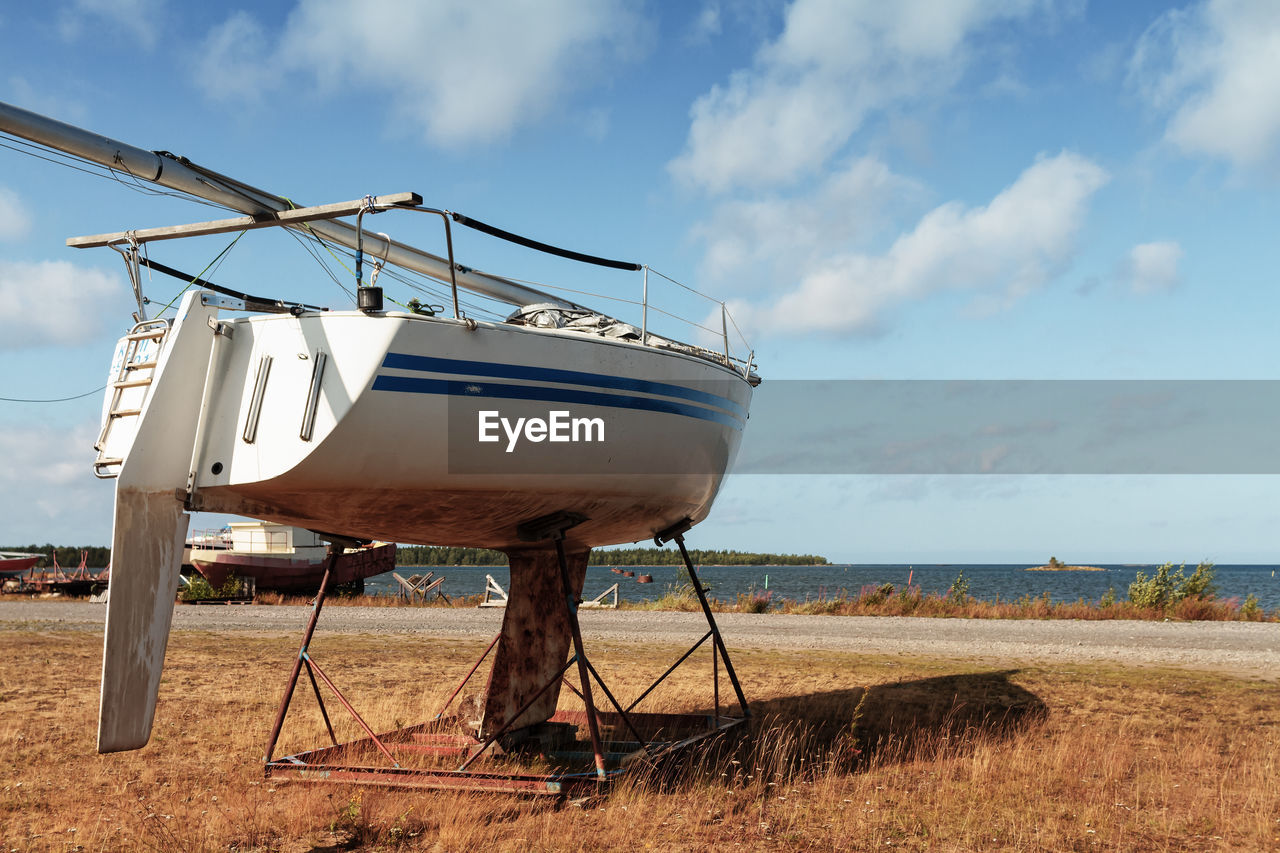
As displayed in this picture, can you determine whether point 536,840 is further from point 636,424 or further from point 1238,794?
point 1238,794

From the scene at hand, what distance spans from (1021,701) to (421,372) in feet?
28.5

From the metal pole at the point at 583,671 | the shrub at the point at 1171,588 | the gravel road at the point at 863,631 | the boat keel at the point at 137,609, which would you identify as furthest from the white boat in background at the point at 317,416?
the shrub at the point at 1171,588

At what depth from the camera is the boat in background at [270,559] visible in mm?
40688

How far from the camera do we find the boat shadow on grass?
8891 millimetres

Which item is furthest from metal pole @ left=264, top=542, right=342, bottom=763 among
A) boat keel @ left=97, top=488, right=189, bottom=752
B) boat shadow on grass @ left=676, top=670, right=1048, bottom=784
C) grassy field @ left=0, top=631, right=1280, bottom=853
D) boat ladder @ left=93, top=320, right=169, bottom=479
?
boat shadow on grass @ left=676, top=670, right=1048, bottom=784

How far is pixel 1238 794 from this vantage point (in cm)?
786

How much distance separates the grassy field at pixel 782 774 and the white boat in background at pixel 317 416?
1.25 meters

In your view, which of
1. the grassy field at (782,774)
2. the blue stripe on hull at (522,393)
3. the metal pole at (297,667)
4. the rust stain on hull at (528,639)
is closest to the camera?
the grassy field at (782,774)

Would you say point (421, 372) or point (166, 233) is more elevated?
point (166, 233)

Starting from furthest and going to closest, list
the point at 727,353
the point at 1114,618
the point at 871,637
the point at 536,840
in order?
1. the point at 1114,618
2. the point at 871,637
3. the point at 727,353
4. the point at 536,840

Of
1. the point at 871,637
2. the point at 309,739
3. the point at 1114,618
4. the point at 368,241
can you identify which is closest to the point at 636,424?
the point at 368,241

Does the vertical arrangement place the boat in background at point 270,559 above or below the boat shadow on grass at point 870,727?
above

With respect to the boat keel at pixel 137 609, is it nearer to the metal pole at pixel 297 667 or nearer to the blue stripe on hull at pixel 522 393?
the metal pole at pixel 297 667

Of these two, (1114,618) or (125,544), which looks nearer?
(125,544)
